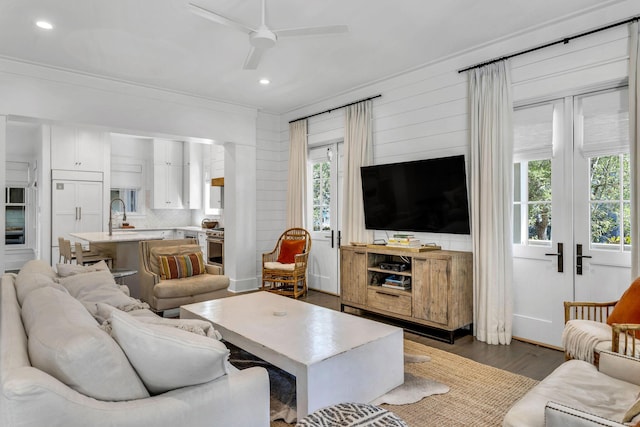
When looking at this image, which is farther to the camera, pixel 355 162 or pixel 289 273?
pixel 289 273

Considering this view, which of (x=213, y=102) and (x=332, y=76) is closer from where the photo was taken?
(x=332, y=76)

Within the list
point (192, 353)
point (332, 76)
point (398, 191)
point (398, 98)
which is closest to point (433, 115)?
point (398, 98)

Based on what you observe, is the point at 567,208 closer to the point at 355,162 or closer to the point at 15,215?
the point at 355,162

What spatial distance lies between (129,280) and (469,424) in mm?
4265

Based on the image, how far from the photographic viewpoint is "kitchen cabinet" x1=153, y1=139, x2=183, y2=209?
8.20 m

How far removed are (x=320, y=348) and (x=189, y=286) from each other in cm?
246

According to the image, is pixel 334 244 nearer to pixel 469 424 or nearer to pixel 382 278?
pixel 382 278

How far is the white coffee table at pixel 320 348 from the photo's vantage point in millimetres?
2115

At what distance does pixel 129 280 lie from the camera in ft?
16.0

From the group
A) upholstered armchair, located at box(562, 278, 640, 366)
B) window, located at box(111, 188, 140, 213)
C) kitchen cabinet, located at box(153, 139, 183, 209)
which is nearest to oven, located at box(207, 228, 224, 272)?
kitchen cabinet, located at box(153, 139, 183, 209)

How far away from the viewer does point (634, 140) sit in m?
2.84

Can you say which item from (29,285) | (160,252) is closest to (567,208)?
(29,285)

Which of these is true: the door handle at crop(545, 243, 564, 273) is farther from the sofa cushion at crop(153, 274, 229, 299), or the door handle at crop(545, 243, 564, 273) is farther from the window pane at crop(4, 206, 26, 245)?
the window pane at crop(4, 206, 26, 245)

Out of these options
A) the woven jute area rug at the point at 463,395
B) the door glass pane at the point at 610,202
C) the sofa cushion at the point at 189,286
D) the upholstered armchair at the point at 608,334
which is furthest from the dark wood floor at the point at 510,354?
the sofa cushion at the point at 189,286
